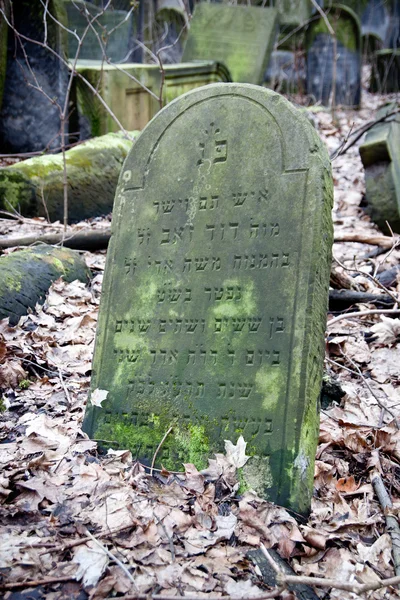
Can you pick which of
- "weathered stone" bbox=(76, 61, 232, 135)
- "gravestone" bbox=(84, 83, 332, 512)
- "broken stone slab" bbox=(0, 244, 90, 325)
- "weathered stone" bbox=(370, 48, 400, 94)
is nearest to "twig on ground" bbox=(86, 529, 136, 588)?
"gravestone" bbox=(84, 83, 332, 512)

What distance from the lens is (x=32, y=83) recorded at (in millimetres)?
7711

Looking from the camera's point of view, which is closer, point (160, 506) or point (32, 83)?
point (160, 506)

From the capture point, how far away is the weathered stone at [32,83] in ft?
25.1

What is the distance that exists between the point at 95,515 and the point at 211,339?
100cm

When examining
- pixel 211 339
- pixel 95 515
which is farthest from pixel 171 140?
pixel 95 515

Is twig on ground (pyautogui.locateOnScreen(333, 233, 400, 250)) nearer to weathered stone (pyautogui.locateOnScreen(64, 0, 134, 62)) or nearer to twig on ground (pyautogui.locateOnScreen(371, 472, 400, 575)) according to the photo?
twig on ground (pyautogui.locateOnScreen(371, 472, 400, 575))

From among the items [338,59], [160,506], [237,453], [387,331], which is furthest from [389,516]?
[338,59]

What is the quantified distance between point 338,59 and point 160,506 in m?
11.6

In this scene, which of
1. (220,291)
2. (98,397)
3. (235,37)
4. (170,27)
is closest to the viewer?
(220,291)

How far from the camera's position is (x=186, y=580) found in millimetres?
2189

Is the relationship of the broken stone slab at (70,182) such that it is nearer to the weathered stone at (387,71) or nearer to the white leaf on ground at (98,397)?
the white leaf on ground at (98,397)

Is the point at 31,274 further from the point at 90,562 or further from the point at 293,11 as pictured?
the point at 293,11

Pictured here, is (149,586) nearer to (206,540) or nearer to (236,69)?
(206,540)

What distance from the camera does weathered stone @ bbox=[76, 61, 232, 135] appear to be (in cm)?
831
